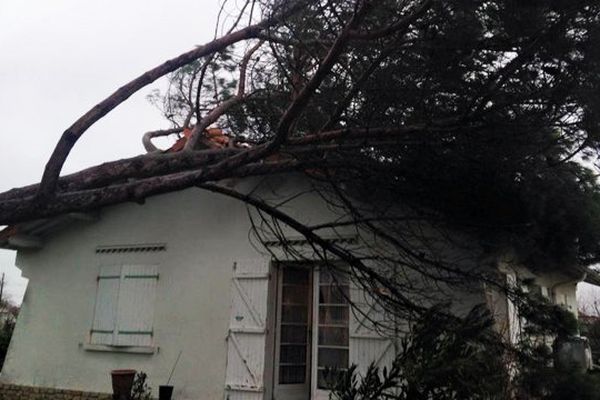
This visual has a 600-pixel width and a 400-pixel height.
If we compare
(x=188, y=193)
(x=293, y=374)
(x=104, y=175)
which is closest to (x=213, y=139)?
(x=188, y=193)

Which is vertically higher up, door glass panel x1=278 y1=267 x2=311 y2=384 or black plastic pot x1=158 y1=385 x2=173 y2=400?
door glass panel x1=278 y1=267 x2=311 y2=384

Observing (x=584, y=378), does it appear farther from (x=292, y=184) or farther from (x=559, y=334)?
(x=292, y=184)

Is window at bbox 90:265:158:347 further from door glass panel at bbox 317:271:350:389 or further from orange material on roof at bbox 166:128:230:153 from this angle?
door glass panel at bbox 317:271:350:389

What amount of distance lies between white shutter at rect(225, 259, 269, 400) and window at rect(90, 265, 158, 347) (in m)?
1.50

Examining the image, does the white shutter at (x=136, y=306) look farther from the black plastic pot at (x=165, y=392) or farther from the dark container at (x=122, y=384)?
the black plastic pot at (x=165, y=392)

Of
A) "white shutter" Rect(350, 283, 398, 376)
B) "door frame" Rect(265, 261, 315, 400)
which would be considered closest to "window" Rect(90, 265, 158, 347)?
"door frame" Rect(265, 261, 315, 400)

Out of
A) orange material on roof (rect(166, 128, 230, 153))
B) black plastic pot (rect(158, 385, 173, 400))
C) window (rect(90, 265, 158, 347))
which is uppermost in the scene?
orange material on roof (rect(166, 128, 230, 153))

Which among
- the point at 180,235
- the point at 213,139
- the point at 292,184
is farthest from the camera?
the point at 180,235

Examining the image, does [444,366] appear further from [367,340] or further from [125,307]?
[125,307]

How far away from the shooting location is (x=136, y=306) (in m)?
8.26

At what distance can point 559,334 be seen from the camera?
5.01 metres

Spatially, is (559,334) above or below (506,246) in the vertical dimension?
below

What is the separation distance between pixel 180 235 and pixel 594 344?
21.7ft

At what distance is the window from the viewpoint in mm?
8133
